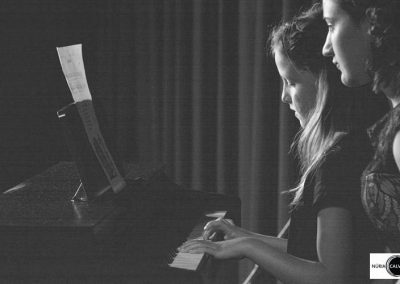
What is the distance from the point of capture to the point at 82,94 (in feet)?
6.19

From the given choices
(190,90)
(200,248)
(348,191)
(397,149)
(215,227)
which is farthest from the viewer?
(190,90)

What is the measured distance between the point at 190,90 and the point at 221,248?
1.59m

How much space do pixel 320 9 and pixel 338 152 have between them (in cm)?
44

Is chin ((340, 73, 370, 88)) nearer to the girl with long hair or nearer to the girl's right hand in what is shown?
the girl with long hair

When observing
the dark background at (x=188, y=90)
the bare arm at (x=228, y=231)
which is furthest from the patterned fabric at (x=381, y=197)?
the dark background at (x=188, y=90)

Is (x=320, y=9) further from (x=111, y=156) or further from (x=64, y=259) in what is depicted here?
(x=64, y=259)

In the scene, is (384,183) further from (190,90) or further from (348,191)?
(190,90)

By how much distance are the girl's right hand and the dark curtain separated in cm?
108

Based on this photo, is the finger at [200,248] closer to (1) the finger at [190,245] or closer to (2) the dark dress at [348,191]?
→ (1) the finger at [190,245]

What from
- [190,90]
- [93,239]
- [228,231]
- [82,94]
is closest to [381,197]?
[228,231]

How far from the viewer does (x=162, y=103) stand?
3404 millimetres

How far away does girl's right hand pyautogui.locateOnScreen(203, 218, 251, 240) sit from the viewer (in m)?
2.06

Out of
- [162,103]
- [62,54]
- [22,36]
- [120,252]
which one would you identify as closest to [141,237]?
[120,252]

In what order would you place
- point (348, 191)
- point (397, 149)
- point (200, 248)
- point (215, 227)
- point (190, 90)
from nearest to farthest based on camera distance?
point (397, 149)
point (348, 191)
point (200, 248)
point (215, 227)
point (190, 90)
